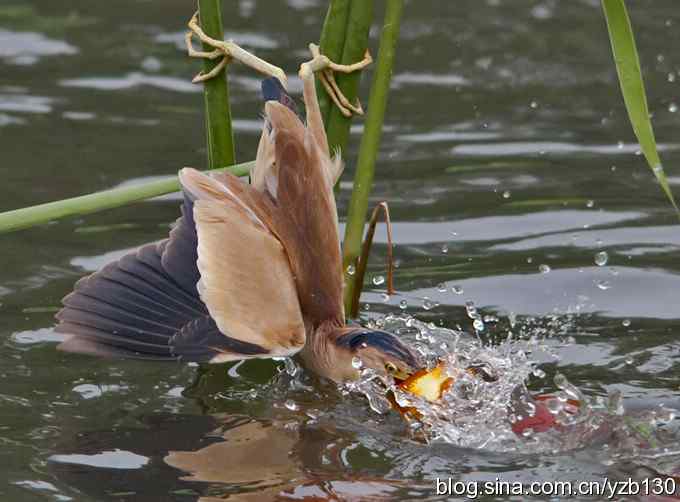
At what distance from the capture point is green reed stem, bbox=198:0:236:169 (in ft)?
13.4

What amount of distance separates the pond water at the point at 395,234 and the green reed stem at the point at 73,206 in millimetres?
681

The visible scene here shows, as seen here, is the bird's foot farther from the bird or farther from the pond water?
the pond water

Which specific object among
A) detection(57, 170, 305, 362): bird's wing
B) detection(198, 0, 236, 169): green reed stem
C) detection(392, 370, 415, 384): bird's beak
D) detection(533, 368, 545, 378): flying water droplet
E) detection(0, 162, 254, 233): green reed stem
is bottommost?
detection(533, 368, 545, 378): flying water droplet

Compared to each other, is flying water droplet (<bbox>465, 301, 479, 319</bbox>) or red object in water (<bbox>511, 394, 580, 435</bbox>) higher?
flying water droplet (<bbox>465, 301, 479, 319</bbox>)

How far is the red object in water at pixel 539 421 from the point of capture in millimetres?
3955

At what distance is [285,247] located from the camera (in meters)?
4.07

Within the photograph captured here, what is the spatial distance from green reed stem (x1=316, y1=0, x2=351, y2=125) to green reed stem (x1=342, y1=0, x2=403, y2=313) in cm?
13

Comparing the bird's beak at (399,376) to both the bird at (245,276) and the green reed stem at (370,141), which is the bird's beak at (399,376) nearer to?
the bird at (245,276)

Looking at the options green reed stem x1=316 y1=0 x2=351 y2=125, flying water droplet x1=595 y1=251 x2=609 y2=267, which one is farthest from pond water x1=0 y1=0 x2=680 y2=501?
green reed stem x1=316 y1=0 x2=351 y2=125

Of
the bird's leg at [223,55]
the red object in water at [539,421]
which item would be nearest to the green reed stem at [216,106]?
the bird's leg at [223,55]

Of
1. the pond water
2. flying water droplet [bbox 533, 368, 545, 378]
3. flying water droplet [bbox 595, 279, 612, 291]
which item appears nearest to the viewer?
the pond water

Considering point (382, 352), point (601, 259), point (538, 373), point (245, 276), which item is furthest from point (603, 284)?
point (245, 276)

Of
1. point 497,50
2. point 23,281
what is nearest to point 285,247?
point 23,281

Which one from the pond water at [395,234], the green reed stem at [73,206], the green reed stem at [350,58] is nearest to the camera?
the green reed stem at [73,206]
